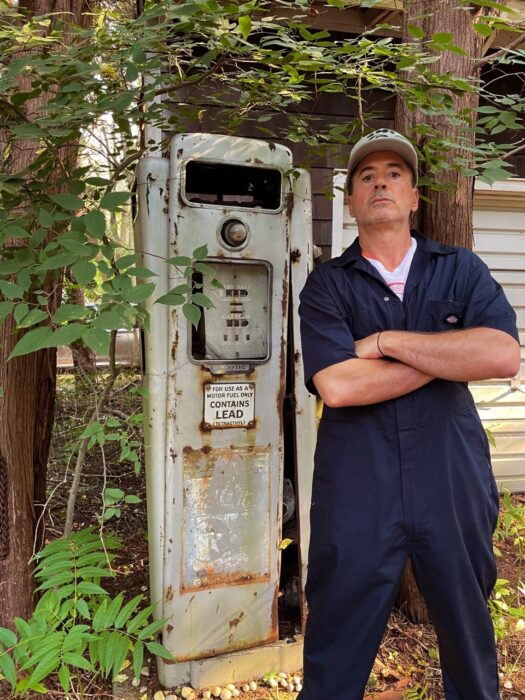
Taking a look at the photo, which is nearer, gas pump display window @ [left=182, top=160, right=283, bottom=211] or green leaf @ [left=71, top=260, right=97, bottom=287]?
green leaf @ [left=71, top=260, right=97, bottom=287]

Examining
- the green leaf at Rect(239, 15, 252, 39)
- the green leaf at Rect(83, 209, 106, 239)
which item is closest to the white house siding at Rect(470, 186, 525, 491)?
the green leaf at Rect(239, 15, 252, 39)

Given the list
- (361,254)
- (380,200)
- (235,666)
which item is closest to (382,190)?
(380,200)

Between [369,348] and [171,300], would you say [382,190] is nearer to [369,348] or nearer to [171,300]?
[369,348]

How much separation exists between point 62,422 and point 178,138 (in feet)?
13.6

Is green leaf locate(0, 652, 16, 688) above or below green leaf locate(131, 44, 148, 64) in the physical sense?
below

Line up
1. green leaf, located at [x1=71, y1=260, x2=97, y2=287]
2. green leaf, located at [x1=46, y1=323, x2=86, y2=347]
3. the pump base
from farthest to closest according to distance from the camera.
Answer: the pump base
green leaf, located at [x1=71, y1=260, x2=97, y2=287]
green leaf, located at [x1=46, y1=323, x2=86, y2=347]

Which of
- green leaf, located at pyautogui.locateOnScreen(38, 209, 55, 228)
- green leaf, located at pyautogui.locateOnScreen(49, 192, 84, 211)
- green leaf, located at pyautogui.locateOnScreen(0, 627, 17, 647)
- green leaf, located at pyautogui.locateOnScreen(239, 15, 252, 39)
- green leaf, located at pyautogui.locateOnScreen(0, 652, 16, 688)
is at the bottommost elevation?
green leaf, located at pyautogui.locateOnScreen(0, 652, 16, 688)

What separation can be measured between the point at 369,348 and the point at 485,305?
0.39 meters

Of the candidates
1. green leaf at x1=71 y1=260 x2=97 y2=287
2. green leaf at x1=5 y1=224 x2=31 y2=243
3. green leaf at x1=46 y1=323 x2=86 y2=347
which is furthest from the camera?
green leaf at x1=5 y1=224 x2=31 y2=243

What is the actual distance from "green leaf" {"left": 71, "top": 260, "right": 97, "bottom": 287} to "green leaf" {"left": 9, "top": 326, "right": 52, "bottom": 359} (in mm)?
148

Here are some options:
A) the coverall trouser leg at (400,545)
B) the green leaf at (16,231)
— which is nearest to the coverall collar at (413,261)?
the coverall trouser leg at (400,545)

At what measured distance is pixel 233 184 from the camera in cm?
233

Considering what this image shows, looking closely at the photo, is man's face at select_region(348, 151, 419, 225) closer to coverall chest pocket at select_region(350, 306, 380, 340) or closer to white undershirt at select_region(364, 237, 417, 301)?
white undershirt at select_region(364, 237, 417, 301)

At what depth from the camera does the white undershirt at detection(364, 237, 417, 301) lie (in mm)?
1894
